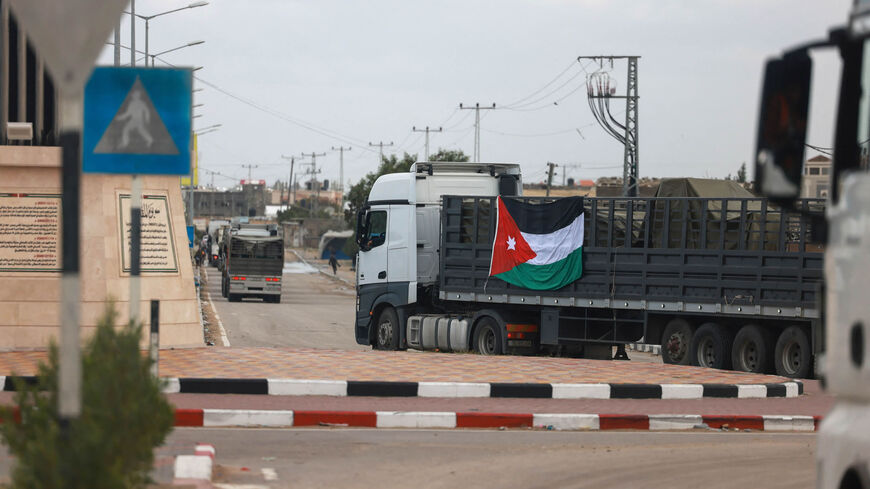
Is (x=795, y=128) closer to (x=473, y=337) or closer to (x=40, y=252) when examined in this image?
(x=40, y=252)

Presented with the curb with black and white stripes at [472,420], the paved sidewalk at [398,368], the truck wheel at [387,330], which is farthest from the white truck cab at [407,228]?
the curb with black and white stripes at [472,420]

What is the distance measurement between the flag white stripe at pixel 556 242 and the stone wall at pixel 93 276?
621 centimetres

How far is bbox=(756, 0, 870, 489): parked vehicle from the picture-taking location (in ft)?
13.1

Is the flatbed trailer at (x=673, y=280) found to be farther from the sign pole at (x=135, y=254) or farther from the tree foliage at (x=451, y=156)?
the tree foliage at (x=451, y=156)

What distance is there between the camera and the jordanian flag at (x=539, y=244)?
770 inches

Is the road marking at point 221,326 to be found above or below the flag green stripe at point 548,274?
below

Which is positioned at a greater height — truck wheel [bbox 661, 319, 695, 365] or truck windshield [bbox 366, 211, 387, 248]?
truck windshield [bbox 366, 211, 387, 248]

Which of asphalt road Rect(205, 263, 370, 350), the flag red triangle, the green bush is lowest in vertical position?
asphalt road Rect(205, 263, 370, 350)

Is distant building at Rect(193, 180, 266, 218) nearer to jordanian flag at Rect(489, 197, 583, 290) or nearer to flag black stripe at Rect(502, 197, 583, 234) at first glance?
jordanian flag at Rect(489, 197, 583, 290)

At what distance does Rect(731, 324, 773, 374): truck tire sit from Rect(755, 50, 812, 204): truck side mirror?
45.3 ft

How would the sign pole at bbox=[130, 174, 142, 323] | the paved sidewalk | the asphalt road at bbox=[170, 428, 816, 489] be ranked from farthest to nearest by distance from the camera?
1. the paved sidewalk
2. the asphalt road at bbox=[170, 428, 816, 489]
3. the sign pole at bbox=[130, 174, 142, 323]

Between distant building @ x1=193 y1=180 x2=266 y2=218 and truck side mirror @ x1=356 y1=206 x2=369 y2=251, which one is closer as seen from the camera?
truck side mirror @ x1=356 y1=206 x2=369 y2=251

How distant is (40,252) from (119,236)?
102 centimetres

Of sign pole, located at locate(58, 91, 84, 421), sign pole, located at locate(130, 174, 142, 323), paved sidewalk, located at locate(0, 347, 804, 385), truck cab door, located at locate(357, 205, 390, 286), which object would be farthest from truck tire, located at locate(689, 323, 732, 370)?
sign pole, located at locate(58, 91, 84, 421)
